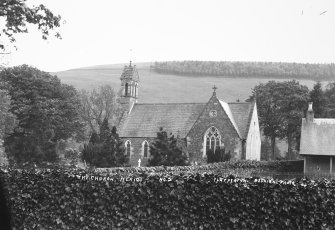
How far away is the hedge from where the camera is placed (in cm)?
1280

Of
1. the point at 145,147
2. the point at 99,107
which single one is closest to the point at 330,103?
the point at 145,147

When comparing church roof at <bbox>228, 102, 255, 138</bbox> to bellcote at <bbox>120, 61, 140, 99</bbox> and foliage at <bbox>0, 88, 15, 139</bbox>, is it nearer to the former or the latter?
bellcote at <bbox>120, 61, 140, 99</bbox>

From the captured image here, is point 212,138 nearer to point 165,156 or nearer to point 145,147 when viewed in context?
point 145,147

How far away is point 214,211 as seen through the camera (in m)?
13.4

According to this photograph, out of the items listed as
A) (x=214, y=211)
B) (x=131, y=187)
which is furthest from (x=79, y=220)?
(x=214, y=211)

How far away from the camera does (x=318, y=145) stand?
45062 mm

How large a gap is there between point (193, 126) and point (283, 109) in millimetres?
21109

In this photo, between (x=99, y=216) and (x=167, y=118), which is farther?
(x=167, y=118)

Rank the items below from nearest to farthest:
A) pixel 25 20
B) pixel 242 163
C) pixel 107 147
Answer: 1. pixel 25 20
2. pixel 242 163
3. pixel 107 147

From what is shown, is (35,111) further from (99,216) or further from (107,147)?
(99,216)

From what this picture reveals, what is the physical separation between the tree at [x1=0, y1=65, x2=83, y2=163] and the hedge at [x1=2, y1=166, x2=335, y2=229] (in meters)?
37.7

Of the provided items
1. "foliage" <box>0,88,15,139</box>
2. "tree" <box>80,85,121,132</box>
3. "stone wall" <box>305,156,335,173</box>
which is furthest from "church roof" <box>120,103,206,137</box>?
"tree" <box>80,85,121,132</box>

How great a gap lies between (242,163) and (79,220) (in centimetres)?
2489

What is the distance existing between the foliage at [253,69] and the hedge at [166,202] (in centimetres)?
9981
